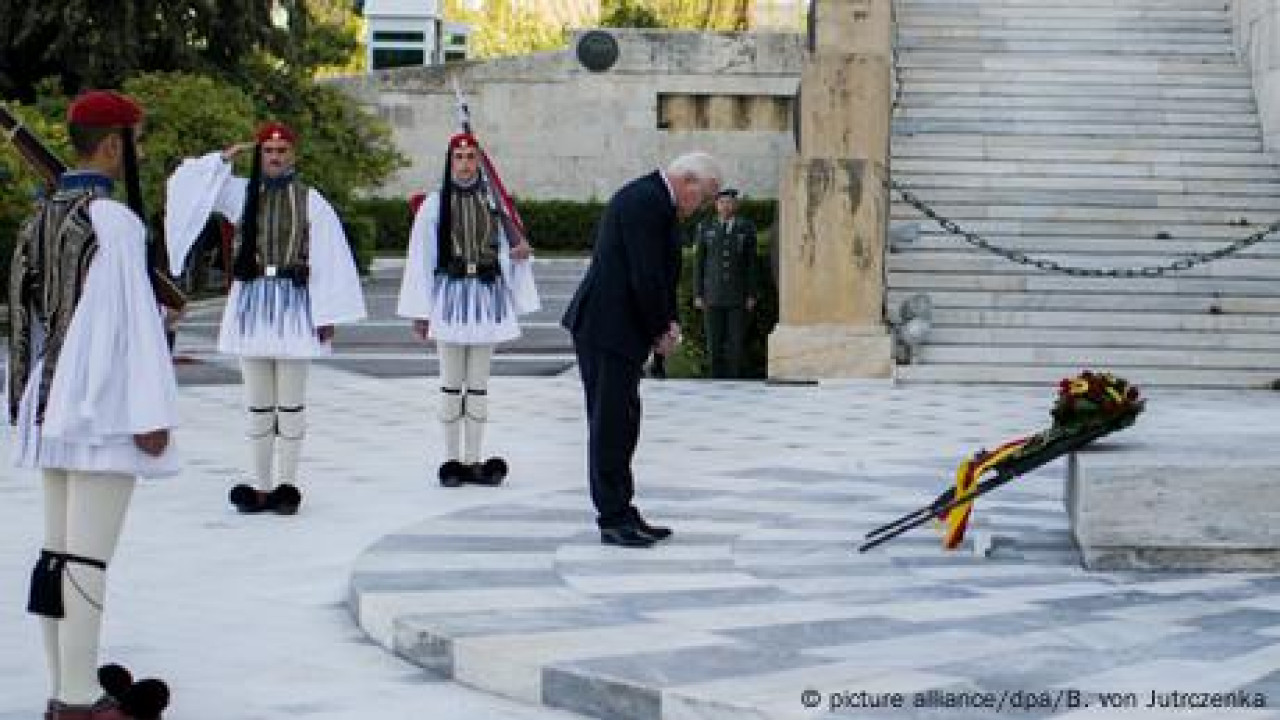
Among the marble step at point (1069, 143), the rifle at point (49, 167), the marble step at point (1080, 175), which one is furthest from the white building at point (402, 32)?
the rifle at point (49, 167)

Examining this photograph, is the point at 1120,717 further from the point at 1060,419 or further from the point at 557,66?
the point at 557,66

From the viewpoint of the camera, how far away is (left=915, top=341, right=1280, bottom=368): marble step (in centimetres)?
2084

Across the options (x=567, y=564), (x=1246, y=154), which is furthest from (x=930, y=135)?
(x=567, y=564)

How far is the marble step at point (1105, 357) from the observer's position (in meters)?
20.8

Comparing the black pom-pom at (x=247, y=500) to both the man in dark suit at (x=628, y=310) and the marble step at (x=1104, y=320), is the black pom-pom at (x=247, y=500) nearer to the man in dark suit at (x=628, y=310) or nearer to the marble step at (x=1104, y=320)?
the man in dark suit at (x=628, y=310)

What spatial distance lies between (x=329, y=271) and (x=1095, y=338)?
11086 millimetres

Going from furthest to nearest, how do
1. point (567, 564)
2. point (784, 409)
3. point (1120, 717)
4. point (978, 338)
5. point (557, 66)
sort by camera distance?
point (557, 66) < point (978, 338) < point (784, 409) < point (567, 564) < point (1120, 717)

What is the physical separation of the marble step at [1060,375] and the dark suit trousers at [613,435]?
34.5ft

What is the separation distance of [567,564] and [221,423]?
7.47 meters

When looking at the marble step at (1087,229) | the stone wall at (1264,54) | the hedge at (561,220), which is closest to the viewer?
the marble step at (1087,229)

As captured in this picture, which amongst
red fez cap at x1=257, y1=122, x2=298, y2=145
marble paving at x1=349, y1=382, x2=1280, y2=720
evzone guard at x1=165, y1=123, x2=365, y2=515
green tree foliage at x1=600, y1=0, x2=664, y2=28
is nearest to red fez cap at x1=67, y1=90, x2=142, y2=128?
marble paving at x1=349, y1=382, x2=1280, y2=720

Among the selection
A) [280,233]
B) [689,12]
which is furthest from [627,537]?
[689,12]

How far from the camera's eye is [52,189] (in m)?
7.09

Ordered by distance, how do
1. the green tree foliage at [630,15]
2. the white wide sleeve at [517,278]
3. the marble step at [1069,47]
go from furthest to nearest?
the green tree foliage at [630,15]
the marble step at [1069,47]
the white wide sleeve at [517,278]
